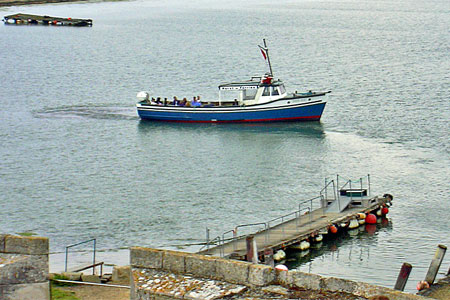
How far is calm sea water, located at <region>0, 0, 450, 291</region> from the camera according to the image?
117 ft

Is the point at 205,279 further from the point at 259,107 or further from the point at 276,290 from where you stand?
the point at 259,107

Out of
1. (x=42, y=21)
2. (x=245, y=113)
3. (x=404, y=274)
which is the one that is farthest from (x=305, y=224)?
(x=42, y=21)

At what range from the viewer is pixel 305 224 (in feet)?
113

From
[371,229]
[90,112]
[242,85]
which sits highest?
[242,85]

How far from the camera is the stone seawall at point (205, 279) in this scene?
28.1 feet

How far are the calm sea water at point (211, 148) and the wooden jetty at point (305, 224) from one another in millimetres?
859

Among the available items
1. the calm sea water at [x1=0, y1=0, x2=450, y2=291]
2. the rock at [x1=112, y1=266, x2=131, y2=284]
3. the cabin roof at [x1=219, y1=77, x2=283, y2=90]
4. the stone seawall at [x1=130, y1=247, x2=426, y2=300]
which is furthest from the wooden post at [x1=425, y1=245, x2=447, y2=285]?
the cabin roof at [x1=219, y1=77, x2=283, y2=90]

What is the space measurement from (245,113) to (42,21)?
97.8 m

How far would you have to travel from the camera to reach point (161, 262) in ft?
29.5

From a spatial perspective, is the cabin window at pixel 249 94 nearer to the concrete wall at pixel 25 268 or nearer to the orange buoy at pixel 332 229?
the orange buoy at pixel 332 229

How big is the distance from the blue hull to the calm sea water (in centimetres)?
70

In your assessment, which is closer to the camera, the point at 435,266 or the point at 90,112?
the point at 435,266

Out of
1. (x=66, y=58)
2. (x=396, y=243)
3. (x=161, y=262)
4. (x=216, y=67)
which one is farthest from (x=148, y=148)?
(x=66, y=58)

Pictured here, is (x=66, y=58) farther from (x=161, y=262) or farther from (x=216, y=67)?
(x=161, y=262)
